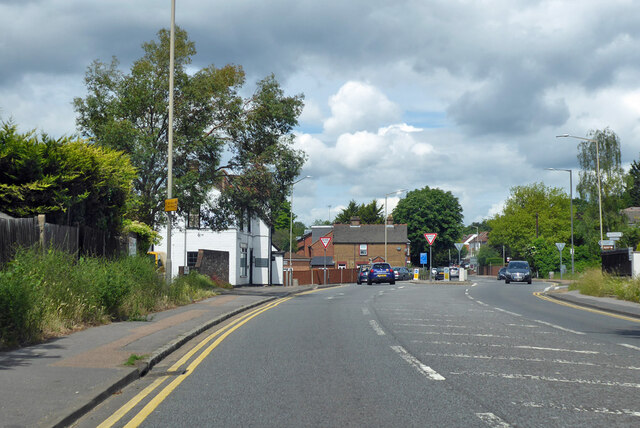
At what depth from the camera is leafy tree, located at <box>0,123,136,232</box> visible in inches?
564

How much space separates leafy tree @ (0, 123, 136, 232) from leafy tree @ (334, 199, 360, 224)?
90098 mm

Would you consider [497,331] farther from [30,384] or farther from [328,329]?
[30,384]

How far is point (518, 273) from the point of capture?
49.2 m

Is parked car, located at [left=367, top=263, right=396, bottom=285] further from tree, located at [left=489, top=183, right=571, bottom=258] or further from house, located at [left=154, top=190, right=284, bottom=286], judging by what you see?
tree, located at [left=489, top=183, right=571, bottom=258]

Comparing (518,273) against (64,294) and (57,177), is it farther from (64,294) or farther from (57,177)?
(64,294)

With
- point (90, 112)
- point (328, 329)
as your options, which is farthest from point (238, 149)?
point (328, 329)

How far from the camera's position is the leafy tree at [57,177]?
1433cm

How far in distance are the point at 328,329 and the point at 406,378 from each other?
19.4 ft

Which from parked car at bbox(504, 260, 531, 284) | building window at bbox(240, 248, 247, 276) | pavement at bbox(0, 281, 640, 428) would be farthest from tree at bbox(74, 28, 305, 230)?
parked car at bbox(504, 260, 531, 284)

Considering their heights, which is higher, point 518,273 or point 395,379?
point 518,273

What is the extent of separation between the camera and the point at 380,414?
606cm

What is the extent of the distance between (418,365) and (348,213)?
9998 centimetres

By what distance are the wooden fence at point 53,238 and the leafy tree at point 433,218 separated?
81181 millimetres

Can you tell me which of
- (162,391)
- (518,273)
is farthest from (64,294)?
(518,273)
